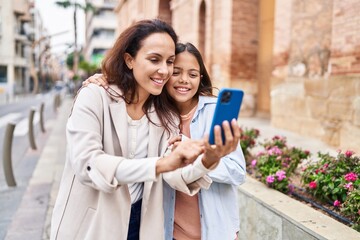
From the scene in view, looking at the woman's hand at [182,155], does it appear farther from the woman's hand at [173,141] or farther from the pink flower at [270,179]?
the pink flower at [270,179]

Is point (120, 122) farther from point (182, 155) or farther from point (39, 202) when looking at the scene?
point (39, 202)

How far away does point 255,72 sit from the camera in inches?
437

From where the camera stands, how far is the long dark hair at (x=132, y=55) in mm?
1790

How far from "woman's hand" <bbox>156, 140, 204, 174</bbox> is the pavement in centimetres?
306

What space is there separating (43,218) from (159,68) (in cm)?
354

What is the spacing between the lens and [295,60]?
7.64m

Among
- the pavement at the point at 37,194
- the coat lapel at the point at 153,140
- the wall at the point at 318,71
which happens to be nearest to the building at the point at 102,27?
the pavement at the point at 37,194

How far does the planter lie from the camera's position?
8.14 ft

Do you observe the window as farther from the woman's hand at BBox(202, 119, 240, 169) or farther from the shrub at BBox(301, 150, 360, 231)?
the woman's hand at BBox(202, 119, 240, 169)

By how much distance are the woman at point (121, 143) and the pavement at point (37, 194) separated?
260 centimetres

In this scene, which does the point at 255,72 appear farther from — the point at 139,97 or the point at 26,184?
the point at 139,97

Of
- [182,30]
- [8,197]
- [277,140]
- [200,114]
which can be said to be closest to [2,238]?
[8,197]

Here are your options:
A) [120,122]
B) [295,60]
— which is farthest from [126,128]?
[295,60]

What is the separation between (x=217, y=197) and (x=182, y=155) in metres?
0.68
